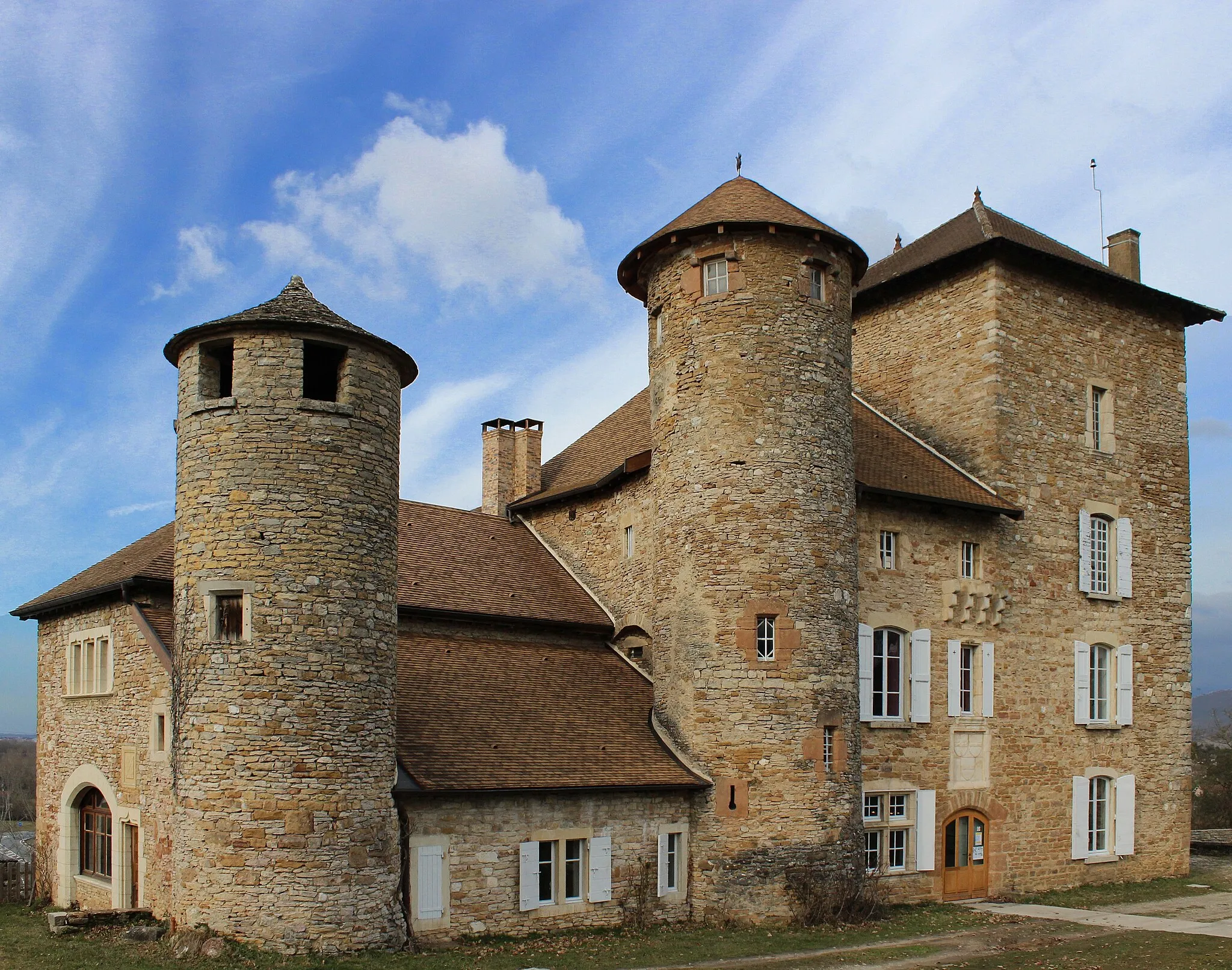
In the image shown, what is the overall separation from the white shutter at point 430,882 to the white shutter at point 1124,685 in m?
14.7

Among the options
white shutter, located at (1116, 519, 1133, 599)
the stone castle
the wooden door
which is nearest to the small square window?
the stone castle

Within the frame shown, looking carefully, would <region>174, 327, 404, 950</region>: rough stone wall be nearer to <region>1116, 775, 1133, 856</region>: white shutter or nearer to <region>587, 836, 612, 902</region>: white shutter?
<region>587, 836, 612, 902</region>: white shutter

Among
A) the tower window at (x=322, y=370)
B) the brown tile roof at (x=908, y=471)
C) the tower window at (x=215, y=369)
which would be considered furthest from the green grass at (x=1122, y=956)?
the tower window at (x=215, y=369)

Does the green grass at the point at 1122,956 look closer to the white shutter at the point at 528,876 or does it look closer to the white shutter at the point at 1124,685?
the white shutter at the point at 528,876

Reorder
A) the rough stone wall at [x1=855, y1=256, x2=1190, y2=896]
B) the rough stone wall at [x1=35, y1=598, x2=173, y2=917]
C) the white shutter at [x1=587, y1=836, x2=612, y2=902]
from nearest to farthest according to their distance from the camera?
1. the rough stone wall at [x1=35, y1=598, x2=173, y2=917]
2. the white shutter at [x1=587, y1=836, x2=612, y2=902]
3. the rough stone wall at [x1=855, y1=256, x2=1190, y2=896]

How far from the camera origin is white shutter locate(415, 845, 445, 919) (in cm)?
1535

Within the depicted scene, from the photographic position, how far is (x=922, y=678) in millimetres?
21109

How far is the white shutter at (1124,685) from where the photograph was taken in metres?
24.0

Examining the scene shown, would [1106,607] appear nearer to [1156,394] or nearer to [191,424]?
[1156,394]

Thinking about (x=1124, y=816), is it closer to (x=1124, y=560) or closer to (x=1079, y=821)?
(x=1079, y=821)

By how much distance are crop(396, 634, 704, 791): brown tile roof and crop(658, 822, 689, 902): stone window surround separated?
705 millimetres

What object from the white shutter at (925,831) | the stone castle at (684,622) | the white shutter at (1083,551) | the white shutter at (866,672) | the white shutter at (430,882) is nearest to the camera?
the stone castle at (684,622)

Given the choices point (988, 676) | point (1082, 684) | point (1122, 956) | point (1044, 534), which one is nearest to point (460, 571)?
point (988, 676)

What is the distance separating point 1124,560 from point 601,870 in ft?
43.8
